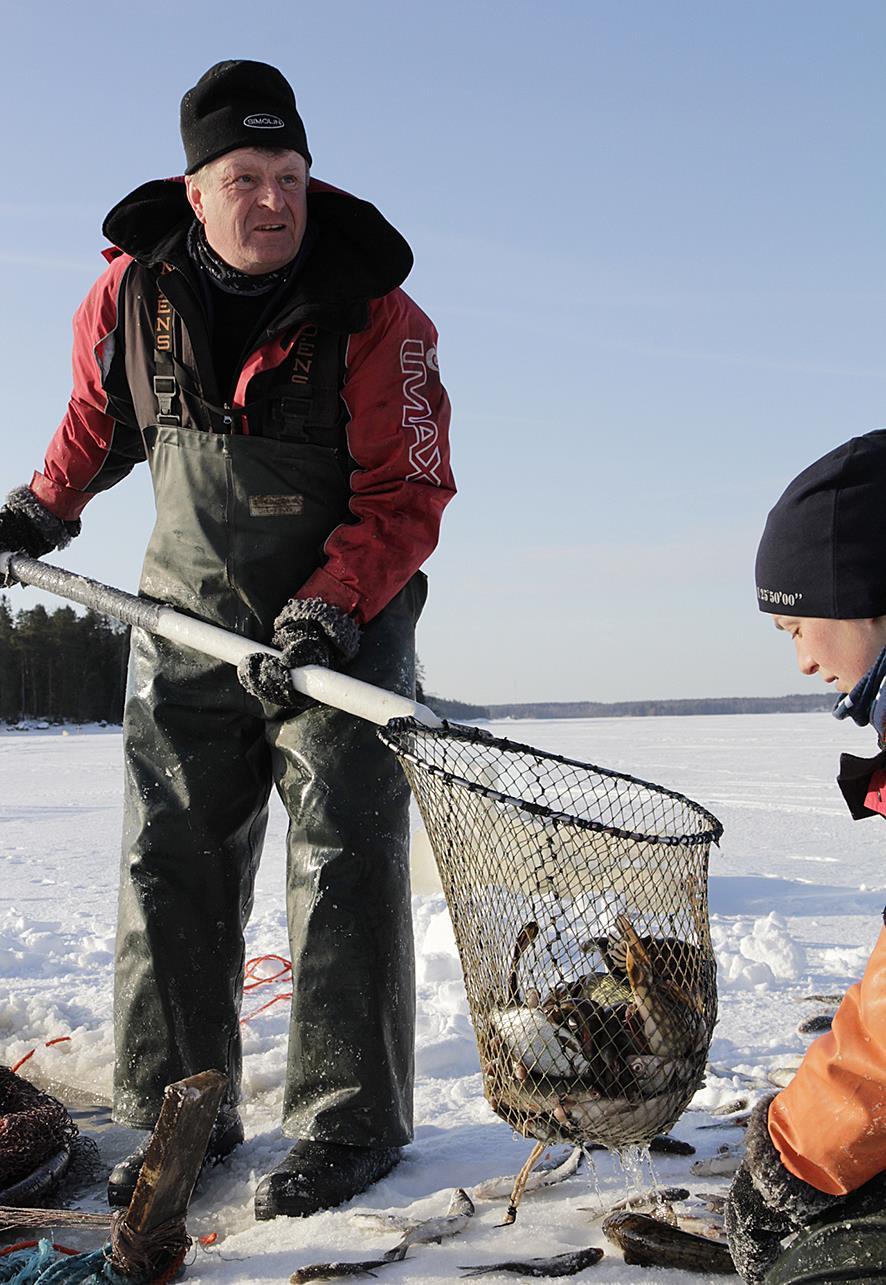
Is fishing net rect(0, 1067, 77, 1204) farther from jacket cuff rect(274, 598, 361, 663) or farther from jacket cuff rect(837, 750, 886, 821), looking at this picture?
jacket cuff rect(837, 750, 886, 821)

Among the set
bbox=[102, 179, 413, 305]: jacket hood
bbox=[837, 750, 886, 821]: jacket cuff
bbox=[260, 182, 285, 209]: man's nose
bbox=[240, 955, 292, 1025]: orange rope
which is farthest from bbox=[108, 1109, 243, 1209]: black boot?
bbox=[260, 182, 285, 209]: man's nose

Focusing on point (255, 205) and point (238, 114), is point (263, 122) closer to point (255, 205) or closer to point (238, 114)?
point (238, 114)

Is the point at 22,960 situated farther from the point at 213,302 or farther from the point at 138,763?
the point at 213,302

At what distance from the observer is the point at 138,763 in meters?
2.95

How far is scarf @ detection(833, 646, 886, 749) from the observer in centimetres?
187

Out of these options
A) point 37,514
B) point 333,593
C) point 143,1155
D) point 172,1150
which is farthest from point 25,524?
point 172,1150

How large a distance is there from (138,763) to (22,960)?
2.13 m

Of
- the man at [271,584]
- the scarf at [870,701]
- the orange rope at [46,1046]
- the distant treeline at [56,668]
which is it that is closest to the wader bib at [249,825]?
the man at [271,584]

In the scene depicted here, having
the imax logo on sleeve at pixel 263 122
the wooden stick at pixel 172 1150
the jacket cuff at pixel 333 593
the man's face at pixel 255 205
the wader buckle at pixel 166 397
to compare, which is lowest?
the wooden stick at pixel 172 1150

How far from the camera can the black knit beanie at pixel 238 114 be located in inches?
109

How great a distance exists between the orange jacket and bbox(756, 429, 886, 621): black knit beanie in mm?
588

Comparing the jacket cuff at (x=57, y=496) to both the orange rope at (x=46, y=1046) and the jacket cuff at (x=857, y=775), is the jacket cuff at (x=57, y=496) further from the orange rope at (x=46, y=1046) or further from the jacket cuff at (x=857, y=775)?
the jacket cuff at (x=857, y=775)

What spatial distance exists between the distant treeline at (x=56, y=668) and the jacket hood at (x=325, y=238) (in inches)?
2243

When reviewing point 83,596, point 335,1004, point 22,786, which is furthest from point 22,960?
point 22,786
